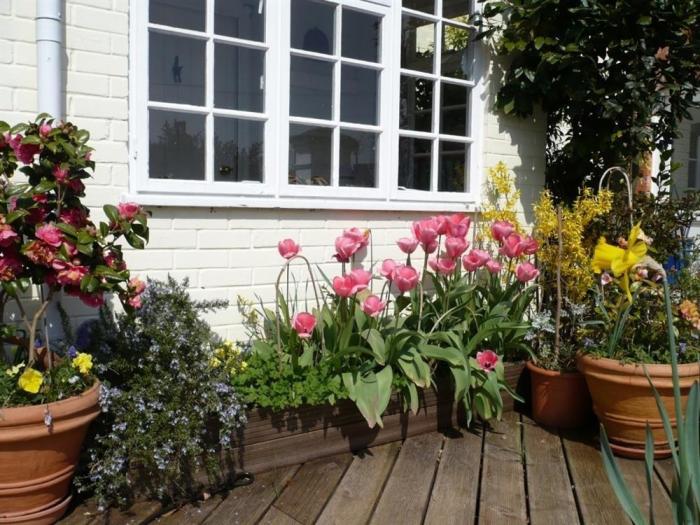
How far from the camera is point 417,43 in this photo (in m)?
3.81

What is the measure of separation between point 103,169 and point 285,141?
2.91 ft

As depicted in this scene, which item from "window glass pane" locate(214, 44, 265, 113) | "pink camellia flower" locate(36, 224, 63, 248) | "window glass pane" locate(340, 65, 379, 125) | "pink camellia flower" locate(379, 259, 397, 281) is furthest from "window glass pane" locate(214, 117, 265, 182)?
"pink camellia flower" locate(36, 224, 63, 248)

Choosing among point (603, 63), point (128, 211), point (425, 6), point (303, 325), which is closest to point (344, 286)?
point (303, 325)

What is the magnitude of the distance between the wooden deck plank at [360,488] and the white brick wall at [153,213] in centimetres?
88

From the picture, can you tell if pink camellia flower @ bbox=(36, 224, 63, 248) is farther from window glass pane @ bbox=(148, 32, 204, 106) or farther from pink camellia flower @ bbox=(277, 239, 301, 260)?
window glass pane @ bbox=(148, 32, 204, 106)

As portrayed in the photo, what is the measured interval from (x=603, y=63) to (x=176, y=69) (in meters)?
2.43

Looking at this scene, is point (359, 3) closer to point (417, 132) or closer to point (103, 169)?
point (417, 132)

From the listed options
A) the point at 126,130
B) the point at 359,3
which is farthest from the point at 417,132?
the point at 126,130

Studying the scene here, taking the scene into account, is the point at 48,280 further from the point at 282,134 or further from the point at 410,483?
the point at 410,483

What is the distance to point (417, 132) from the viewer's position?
3.74 meters

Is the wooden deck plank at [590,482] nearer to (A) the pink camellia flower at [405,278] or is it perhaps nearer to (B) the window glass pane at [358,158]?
(A) the pink camellia flower at [405,278]

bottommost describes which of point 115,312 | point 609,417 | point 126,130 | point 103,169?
point 609,417

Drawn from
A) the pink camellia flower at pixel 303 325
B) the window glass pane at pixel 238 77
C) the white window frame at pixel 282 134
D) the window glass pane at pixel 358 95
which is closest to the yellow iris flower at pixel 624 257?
the pink camellia flower at pixel 303 325

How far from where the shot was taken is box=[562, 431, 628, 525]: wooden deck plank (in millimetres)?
2406
